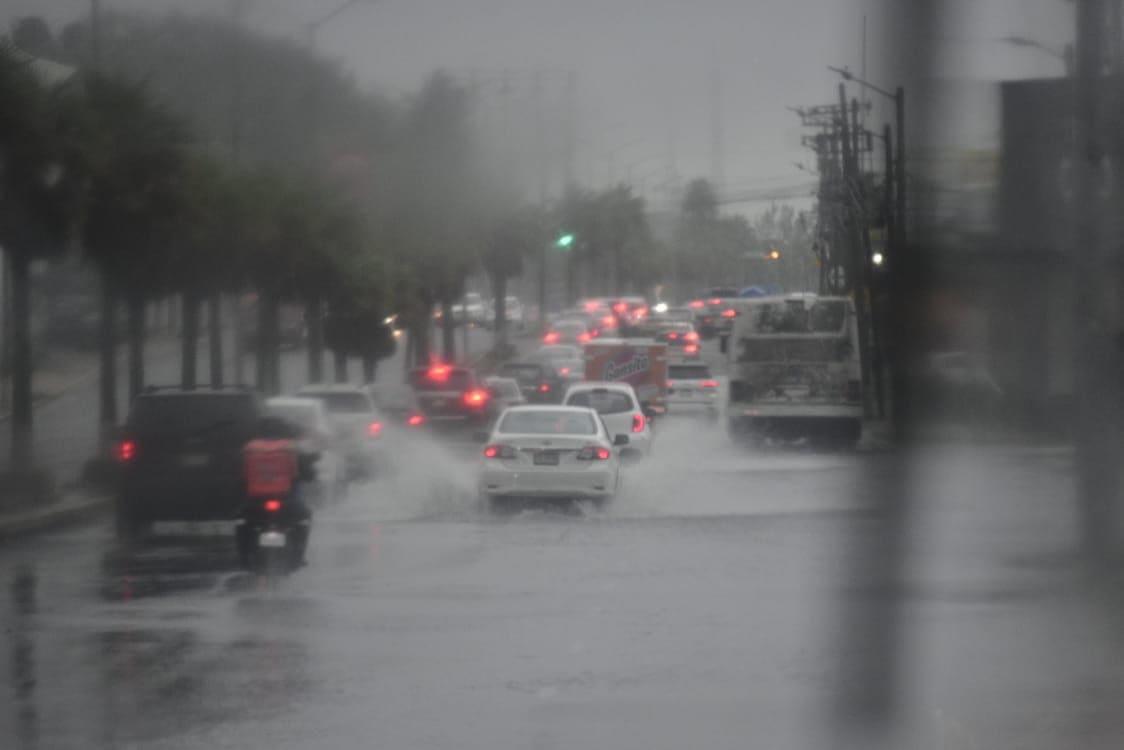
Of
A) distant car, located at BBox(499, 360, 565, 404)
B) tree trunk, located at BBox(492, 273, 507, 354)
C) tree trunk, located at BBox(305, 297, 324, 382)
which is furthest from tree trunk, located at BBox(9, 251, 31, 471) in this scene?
tree trunk, located at BBox(492, 273, 507, 354)

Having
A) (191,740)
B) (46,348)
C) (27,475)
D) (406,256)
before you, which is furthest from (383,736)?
(46,348)

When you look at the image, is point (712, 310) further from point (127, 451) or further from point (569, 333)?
point (127, 451)

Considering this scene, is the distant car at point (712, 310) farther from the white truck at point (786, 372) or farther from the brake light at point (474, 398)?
the white truck at point (786, 372)

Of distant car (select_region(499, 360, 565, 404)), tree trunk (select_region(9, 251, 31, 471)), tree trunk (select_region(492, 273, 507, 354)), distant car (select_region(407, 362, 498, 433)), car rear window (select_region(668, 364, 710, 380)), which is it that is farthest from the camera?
tree trunk (select_region(492, 273, 507, 354))

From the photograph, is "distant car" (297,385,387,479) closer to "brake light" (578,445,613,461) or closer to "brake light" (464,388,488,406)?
"brake light" (578,445,613,461)

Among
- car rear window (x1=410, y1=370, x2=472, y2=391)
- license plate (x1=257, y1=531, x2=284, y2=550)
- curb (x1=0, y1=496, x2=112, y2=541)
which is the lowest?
curb (x1=0, y1=496, x2=112, y2=541)

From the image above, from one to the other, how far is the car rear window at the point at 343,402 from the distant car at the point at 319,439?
9.64 ft

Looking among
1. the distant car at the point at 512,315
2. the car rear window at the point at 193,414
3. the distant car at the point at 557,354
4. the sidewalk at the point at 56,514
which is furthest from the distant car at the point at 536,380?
the distant car at the point at 512,315

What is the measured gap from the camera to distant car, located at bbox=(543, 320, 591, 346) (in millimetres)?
65312

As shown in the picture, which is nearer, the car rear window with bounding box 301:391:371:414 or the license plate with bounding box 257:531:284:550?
the license plate with bounding box 257:531:284:550

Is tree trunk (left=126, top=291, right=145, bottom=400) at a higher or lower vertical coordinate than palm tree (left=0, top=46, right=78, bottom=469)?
lower

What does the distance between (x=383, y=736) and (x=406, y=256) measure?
31.1m

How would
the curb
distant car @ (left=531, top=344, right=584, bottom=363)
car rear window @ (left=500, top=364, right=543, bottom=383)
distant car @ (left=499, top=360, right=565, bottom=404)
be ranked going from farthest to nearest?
distant car @ (left=531, top=344, right=584, bottom=363) → car rear window @ (left=500, top=364, right=543, bottom=383) → distant car @ (left=499, top=360, right=565, bottom=404) → the curb

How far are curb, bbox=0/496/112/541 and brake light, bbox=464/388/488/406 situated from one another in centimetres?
1776
